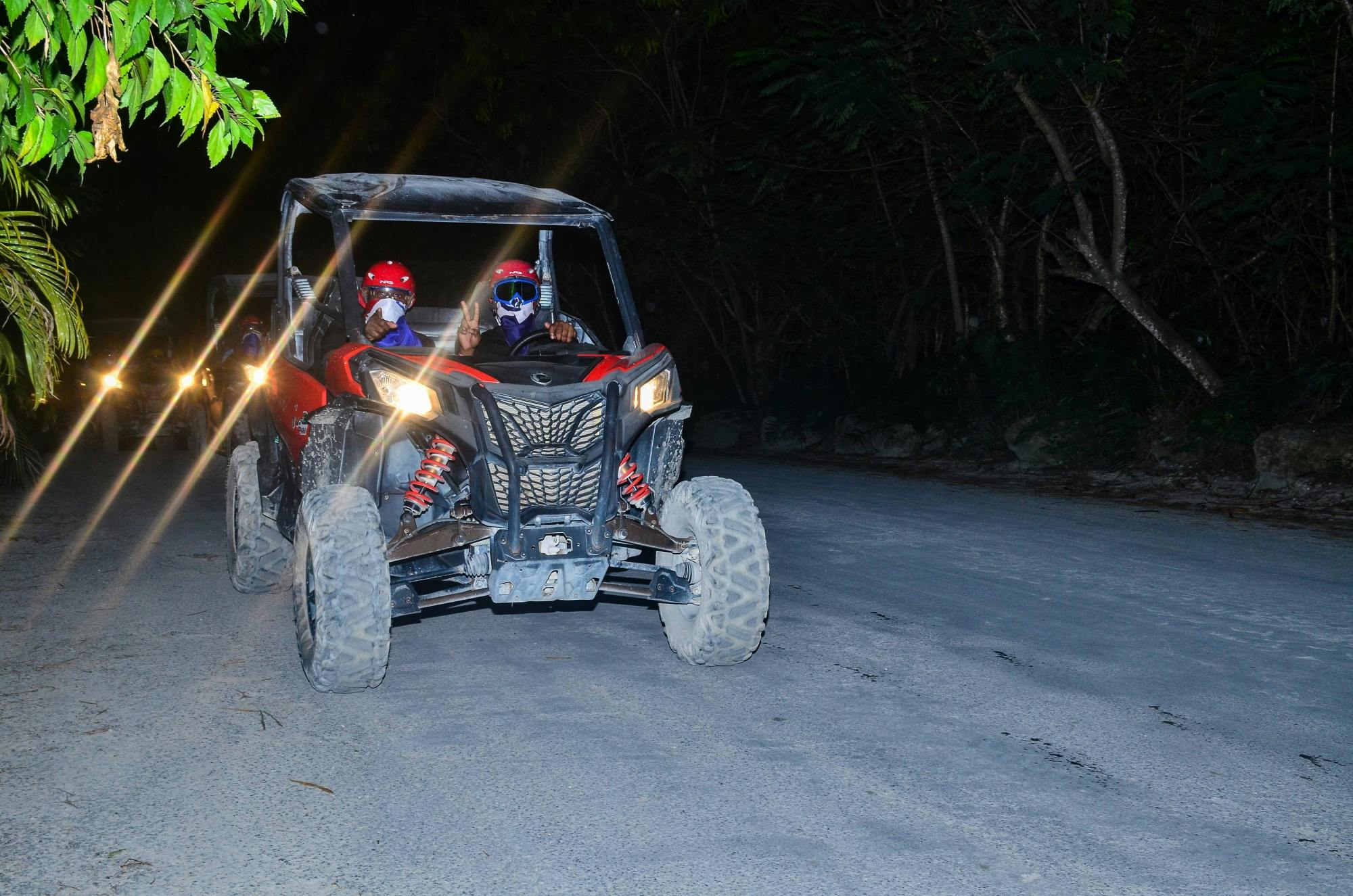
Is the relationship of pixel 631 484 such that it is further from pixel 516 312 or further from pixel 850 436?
pixel 850 436

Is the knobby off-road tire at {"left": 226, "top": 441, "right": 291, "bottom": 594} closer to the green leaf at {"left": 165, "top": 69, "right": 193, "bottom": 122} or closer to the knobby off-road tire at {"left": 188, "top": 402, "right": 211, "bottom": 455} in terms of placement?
the green leaf at {"left": 165, "top": 69, "right": 193, "bottom": 122}

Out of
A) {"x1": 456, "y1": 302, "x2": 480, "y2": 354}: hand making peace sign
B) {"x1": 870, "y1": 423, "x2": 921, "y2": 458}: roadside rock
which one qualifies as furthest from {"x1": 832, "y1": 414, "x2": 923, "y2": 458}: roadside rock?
{"x1": 456, "y1": 302, "x2": 480, "y2": 354}: hand making peace sign

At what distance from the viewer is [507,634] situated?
7180 millimetres

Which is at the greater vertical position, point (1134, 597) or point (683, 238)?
point (683, 238)

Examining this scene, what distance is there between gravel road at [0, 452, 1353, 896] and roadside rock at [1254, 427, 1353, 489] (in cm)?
470

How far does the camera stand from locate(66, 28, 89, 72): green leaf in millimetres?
3662

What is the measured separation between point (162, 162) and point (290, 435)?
3115 cm

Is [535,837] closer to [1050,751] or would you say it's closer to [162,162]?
[1050,751]

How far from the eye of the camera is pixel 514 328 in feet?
23.6

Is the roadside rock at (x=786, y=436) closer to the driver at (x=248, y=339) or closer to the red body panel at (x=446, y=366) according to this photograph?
the driver at (x=248, y=339)

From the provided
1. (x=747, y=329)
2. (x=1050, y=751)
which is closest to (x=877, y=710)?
(x=1050, y=751)

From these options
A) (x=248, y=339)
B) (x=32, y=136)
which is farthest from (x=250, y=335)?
(x=32, y=136)

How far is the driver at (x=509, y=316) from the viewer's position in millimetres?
7082

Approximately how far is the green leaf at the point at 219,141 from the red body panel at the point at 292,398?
2569mm
